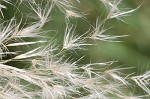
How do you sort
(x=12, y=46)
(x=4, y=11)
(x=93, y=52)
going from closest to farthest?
(x=12, y=46) < (x=4, y=11) < (x=93, y=52)

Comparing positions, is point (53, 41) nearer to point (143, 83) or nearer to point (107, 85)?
point (107, 85)

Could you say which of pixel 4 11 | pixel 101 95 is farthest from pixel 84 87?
pixel 4 11

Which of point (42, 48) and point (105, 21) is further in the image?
point (105, 21)

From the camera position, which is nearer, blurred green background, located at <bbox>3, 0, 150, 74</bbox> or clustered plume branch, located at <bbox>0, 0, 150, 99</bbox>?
clustered plume branch, located at <bbox>0, 0, 150, 99</bbox>

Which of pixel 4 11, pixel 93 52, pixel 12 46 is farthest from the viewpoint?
pixel 93 52

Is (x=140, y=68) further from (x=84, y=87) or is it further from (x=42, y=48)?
(x=42, y=48)

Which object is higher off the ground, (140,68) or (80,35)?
(80,35)

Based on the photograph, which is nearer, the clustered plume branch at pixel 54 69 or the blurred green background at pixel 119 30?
the clustered plume branch at pixel 54 69

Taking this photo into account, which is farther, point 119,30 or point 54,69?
point 119,30
